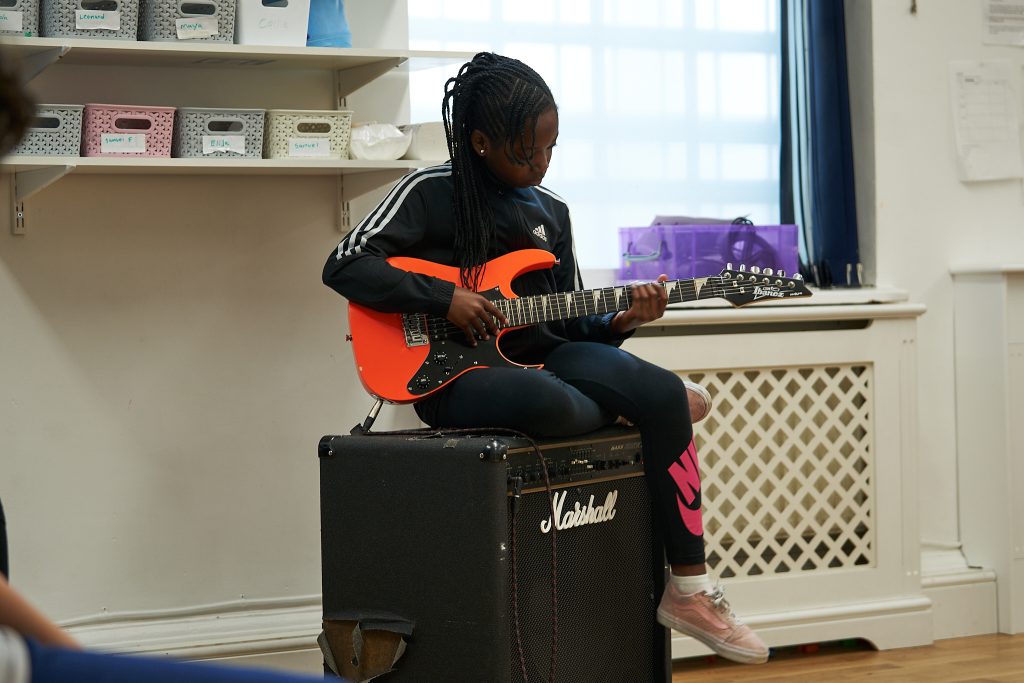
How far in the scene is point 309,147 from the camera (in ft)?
6.84

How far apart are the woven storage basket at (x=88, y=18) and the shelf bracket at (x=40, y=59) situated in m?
0.05

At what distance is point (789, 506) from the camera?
2561 millimetres

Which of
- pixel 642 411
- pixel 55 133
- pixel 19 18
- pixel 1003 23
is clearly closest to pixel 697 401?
pixel 642 411

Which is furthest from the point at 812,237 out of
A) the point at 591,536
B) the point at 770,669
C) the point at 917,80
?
the point at 591,536

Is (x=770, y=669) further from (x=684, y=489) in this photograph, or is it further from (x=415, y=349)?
(x=415, y=349)

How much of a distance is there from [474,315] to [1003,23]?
1.71 metres

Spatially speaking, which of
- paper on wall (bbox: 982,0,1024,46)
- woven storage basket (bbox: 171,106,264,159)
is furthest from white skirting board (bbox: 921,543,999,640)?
woven storage basket (bbox: 171,106,264,159)

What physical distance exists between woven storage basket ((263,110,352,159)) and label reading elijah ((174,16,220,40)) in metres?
0.17

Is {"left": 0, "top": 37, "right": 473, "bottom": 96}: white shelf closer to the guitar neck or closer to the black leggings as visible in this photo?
the guitar neck

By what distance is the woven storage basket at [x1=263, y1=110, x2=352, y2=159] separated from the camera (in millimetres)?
2078

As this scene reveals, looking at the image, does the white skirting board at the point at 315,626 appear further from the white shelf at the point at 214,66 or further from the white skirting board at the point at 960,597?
the white shelf at the point at 214,66

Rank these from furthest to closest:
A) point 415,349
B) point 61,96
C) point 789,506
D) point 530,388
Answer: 1. point 789,506
2. point 61,96
3. point 415,349
4. point 530,388

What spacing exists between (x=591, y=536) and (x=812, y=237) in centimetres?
122

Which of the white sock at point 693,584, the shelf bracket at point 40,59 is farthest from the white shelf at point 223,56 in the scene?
the white sock at point 693,584
